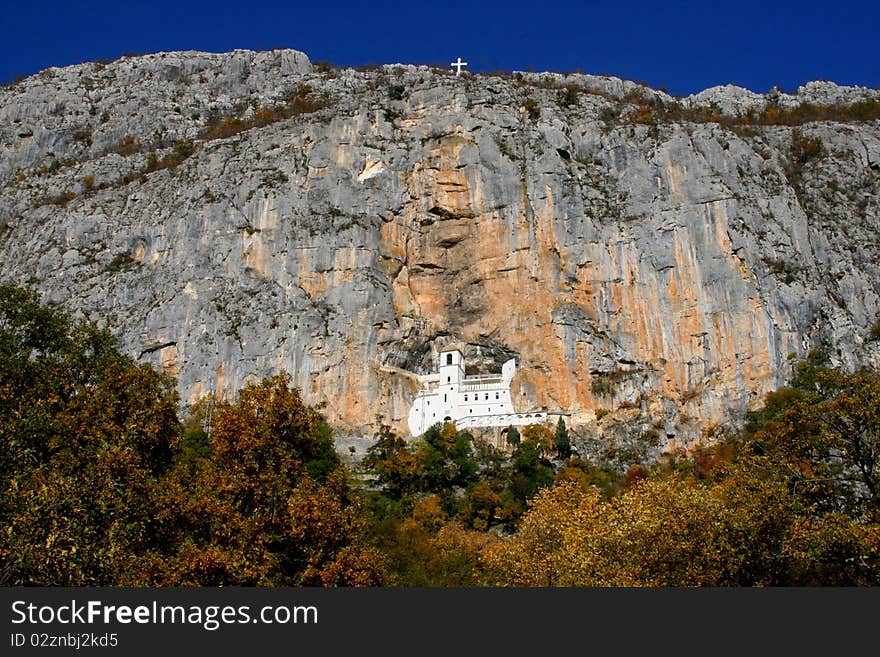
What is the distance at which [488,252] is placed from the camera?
77000 mm

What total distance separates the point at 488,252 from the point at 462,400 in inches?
518

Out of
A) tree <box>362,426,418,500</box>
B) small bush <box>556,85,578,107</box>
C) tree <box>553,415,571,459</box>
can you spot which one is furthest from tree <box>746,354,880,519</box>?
small bush <box>556,85,578,107</box>

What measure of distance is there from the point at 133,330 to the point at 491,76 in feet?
141

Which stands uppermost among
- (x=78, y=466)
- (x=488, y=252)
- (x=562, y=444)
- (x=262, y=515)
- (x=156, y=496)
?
(x=488, y=252)

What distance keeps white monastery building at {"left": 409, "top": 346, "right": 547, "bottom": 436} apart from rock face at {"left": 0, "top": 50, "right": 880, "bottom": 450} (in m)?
1.19

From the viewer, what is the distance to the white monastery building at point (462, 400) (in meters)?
71.6

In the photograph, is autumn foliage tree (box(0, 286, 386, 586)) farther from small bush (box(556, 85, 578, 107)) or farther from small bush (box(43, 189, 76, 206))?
small bush (box(43, 189, 76, 206))

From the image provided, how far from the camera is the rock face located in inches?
2805

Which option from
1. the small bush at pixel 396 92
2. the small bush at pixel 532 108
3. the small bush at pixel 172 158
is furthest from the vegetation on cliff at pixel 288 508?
the small bush at pixel 172 158

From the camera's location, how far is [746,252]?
7262 cm

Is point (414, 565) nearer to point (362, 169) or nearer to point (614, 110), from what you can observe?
point (362, 169)

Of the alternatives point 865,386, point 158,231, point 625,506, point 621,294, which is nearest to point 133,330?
point 158,231

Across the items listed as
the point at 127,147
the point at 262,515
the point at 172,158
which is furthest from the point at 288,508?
the point at 127,147

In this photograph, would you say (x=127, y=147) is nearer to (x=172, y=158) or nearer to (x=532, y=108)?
(x=172, y=158)
